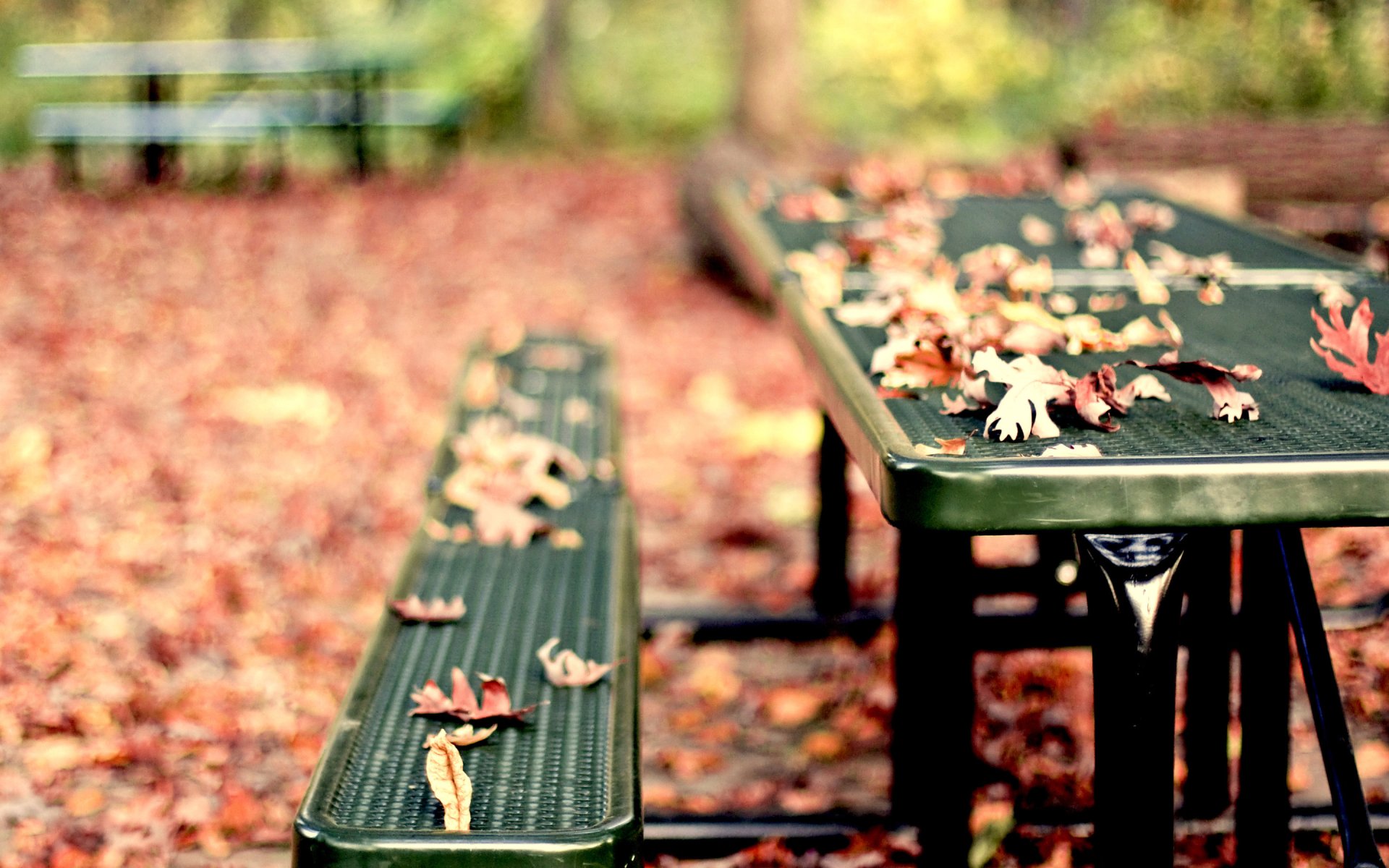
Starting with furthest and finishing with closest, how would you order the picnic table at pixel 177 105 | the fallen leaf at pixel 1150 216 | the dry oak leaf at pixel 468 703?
the picnic table at pixel 177 105
the fallen leaf at pixel 1150 216
the dry oak leaf at pixel 468 703

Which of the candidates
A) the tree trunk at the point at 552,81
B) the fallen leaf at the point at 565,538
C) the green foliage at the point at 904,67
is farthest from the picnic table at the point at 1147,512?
the tree trunk at the point at 552,81

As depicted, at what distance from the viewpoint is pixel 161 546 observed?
13.0ft

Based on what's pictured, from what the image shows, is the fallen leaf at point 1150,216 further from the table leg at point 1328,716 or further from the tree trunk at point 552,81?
the tree trunk at point 552,81

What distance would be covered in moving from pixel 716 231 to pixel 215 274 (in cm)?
282

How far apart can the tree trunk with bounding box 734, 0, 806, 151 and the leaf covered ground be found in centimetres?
126

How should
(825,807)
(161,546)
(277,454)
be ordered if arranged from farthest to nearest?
(277,454) < (161,546) < (825,807)

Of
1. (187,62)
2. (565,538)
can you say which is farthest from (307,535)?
(187,62)

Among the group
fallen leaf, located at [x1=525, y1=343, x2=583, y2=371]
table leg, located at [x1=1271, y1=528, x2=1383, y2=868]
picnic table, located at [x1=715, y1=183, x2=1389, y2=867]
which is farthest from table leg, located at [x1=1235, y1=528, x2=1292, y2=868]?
fallen leaf, located at [x1=525, y1=343, x2=583, y2=371]

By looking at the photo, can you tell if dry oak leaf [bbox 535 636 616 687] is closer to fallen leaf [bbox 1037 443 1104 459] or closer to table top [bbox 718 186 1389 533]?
table top [bbox 718 186 1389 533]

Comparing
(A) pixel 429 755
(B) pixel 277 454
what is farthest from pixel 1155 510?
(B) pixel 277 454

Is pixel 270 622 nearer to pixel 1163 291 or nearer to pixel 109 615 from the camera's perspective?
pixel 109 615

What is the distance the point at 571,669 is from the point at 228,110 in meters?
10.1

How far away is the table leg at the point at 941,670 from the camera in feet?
7.00

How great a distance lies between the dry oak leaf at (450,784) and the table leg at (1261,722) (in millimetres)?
1266
